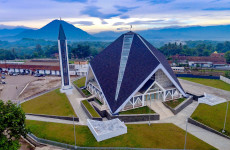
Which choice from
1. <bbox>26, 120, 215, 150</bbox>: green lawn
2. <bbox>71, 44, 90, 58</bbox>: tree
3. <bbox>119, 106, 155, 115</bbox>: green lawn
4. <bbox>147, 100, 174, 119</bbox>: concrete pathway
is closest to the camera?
<bbox>26, 120, 215, 150</bbox>: green lawn

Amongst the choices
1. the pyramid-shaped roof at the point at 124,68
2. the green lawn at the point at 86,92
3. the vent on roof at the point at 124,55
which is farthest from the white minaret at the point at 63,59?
the vent on roof at the point at 124,55

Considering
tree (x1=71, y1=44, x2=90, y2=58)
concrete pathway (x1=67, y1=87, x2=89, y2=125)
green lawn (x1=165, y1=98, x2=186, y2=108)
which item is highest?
tree (x1=71, y1=44, x2=90, y2=58)

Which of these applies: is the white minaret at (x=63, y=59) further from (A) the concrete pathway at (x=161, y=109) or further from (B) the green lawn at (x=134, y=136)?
(A) the concrete pathway at (x=161, y=109)

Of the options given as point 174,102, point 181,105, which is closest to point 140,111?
point 174,102

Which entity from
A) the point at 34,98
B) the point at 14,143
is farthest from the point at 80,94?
the point at 14,143

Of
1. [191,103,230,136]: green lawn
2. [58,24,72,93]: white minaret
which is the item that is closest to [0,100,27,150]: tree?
[58,24,72,93]: white minaret

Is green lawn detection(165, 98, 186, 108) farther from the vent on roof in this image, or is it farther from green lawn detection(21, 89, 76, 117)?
green lawn detection(21, 89, 76, 117)
